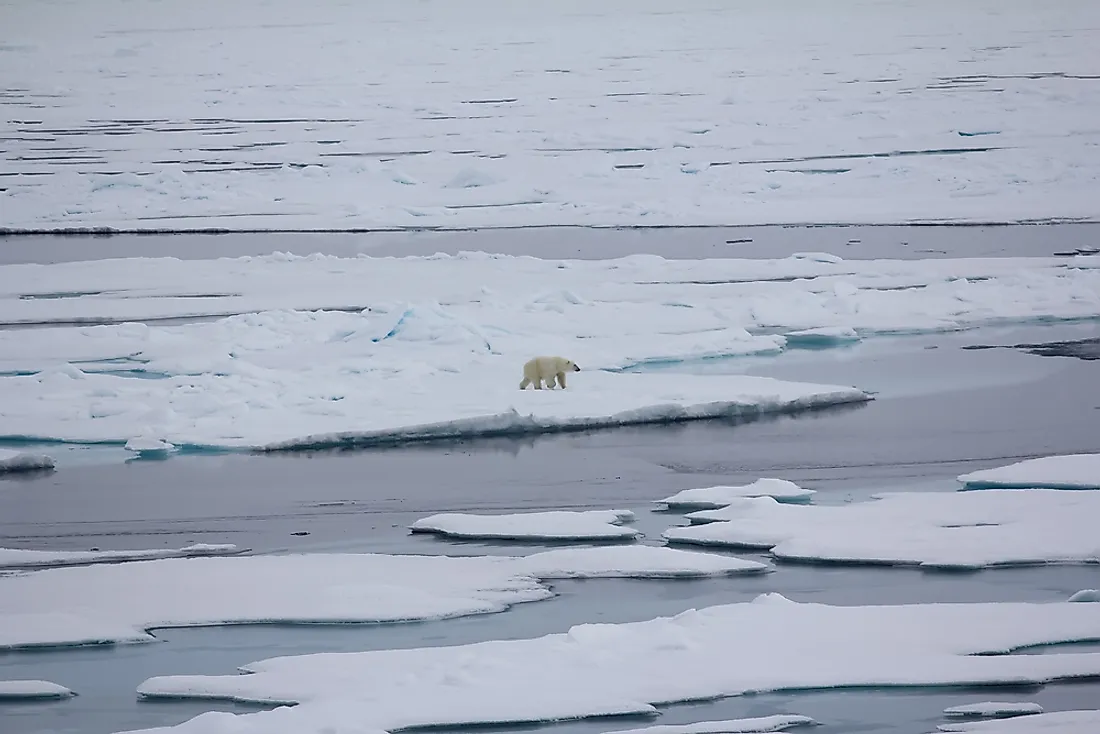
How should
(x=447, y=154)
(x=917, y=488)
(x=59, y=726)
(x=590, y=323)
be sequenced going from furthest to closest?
(x=447, y=154)
(x=590, y=323)
(x=917, y=488)
(x=59, y=726)

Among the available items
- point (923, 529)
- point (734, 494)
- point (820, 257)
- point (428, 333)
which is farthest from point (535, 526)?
point (820, 257)

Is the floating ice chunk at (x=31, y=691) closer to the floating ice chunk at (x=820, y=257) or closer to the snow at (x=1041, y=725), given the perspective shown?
the snow at (x=1041, y=725)

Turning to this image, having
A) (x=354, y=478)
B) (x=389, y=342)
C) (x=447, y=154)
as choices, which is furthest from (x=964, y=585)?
(x=447, y=154)

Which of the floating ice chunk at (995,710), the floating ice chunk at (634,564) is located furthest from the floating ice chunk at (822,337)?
the floating ice chunk at (995,710)

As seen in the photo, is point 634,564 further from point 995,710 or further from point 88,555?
point 88,555

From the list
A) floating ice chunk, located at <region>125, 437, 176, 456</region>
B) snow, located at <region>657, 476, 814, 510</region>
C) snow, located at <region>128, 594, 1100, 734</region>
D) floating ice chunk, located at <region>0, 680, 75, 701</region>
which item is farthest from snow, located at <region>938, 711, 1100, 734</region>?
floating ice chunk, located at <region>125, 437, 176, 456</region>

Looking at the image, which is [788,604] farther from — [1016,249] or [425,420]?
[1016,249]
